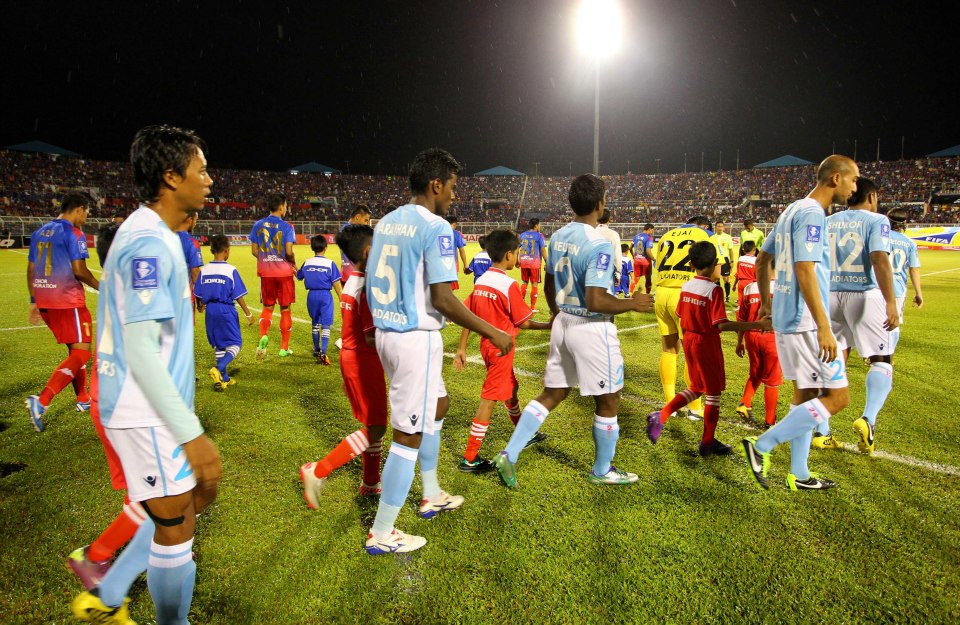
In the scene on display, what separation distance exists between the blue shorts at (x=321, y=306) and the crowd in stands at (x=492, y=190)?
121ft

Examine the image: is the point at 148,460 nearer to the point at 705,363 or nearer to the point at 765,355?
the point at 705,363

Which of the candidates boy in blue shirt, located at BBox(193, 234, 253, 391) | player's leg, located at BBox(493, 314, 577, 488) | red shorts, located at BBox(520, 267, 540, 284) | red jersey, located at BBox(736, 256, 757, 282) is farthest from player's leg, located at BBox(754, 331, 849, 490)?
red shorts, located at BBox(520, 267, 540, 284)

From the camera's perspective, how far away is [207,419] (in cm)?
545

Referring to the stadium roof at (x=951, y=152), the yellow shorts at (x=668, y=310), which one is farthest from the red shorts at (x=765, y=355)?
the stadium roof at (x=951, y=152)

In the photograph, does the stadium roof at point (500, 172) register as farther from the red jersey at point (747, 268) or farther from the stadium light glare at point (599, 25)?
the red jersey at point (747, 268)

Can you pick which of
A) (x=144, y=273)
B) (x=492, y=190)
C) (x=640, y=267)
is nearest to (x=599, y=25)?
(x=640, y=267)

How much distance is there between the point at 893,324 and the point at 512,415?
10.9ft

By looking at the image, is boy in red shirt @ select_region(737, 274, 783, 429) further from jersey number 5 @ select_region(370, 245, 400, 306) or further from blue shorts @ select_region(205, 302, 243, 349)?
blue shorts @ select_region(205, 302, 243, 349)

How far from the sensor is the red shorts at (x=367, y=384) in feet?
11.6

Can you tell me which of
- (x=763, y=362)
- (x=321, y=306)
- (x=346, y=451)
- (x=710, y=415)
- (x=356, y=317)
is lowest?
(x=710, y=415)

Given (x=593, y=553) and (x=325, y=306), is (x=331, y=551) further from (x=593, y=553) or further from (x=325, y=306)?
(x=325, y=306)

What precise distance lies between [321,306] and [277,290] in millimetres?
1026

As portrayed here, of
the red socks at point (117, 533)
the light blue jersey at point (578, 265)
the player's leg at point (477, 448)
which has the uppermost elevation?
the light blue jersey at point (578, 265)

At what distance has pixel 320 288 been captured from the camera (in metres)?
7.77
